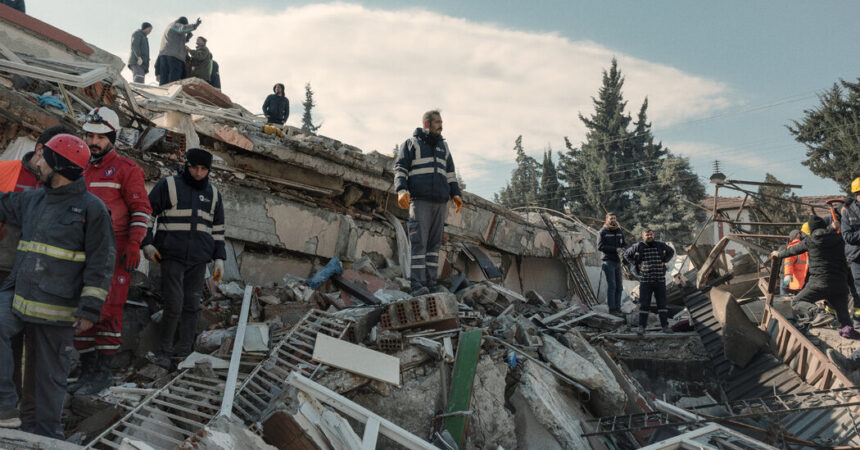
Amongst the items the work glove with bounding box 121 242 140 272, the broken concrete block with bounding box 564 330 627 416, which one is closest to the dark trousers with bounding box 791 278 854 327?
the broken concrete block with bounding box 564 330 627 416

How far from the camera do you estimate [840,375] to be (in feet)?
15.3

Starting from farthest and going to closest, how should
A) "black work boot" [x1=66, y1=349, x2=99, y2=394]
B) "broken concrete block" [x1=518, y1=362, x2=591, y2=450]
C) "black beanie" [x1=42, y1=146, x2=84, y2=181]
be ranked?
"broken concrete block" [x1=518, y1=362, x2=591, y2=450], "black work boot" [x1=66, y1=349, x2=99, y2=394], "black beanie" [x1=42, y1=146, x2=84, y2=181]

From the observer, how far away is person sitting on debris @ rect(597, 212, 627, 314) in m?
7.90

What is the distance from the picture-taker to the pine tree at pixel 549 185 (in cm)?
3525

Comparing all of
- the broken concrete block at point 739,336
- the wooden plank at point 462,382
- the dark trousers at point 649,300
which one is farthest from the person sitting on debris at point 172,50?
the broken concrete block at point 739,336

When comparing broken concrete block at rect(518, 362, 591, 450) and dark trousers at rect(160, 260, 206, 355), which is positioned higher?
dark trousers at rect(160, 260, 206, 355)

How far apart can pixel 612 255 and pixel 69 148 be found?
7285 mm

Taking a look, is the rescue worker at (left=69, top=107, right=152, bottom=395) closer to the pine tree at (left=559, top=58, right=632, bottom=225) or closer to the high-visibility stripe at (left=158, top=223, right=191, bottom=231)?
the high-visibility stripe at (left=158, top=223, right=191, bottom=231)

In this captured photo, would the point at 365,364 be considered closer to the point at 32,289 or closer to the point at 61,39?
the point at 32,289

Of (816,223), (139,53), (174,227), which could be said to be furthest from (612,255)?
(139,53)

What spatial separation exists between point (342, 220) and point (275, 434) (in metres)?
4.35

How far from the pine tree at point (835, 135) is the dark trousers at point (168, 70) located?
2578 centimetres

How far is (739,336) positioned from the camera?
6070 mm

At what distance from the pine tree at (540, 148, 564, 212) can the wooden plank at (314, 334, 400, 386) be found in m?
33.0
